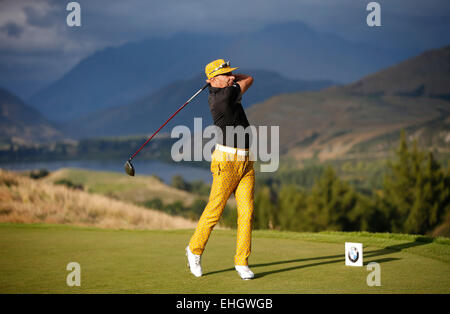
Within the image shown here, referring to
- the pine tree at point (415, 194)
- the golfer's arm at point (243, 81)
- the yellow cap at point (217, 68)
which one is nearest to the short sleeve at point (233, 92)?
the golfer's arm at point (243, 81)

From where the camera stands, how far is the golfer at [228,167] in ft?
18.5

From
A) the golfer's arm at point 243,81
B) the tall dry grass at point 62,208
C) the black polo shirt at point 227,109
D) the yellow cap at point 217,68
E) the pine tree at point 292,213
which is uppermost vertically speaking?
the yellow cap at point 217,68

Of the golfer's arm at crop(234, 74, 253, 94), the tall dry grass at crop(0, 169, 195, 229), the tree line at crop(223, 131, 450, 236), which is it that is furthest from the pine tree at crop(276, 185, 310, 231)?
the golfer's arm at crop(234, 74, 253, 94)

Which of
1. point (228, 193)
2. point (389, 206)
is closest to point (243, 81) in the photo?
point (228, 193)

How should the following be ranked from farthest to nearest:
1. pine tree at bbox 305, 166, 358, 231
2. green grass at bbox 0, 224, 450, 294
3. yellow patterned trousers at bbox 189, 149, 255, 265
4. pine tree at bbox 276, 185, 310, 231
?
pine tree at bbox 276, 185, 310, 231 < pine tree at bbox 305, 166, 358, 231 < yellow patterned trousers at bbox 189, 149, 255, 265 < green grass at bbox 0, 224, 450, 294

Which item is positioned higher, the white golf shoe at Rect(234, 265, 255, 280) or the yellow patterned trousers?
the yellow patterned trousers

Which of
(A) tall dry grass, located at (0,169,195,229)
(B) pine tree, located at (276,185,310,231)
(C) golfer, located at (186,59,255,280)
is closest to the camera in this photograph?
(C) golfer, located at (186,59,255,280)

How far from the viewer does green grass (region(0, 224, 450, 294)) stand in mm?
4961

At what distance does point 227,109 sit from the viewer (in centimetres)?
564

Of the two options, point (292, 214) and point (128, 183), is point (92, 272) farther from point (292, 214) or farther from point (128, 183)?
point (128, 183)

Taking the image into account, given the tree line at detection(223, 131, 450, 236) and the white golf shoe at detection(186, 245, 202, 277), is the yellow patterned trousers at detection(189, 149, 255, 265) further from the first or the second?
the tree line at detection(223, 131, 450, 236)

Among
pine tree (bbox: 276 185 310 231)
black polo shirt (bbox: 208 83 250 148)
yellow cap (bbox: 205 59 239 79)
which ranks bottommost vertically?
pine tree (bbox: 276 185 310 231)

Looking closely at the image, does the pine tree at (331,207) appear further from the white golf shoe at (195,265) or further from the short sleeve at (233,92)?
the short sleeve at (233,92)
